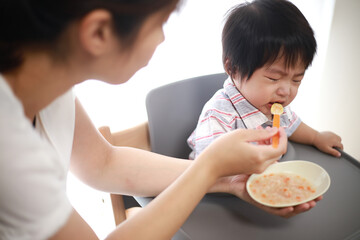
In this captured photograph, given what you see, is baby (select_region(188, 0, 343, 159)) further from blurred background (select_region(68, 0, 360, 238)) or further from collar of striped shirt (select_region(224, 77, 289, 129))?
blurred background (select_region(68, 0, 360, 238))

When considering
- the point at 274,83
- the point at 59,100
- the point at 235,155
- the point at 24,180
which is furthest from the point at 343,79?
the point at 24,180

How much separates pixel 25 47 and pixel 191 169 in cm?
38

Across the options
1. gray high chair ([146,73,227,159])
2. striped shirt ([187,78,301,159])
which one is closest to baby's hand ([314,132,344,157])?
→ striped shirt ([187,78,301,159])

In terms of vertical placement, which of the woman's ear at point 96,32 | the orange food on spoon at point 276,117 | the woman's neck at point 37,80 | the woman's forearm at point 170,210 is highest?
the woman's ear at point 96,32

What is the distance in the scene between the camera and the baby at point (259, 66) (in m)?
0.86

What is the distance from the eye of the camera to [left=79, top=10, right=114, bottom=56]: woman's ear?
1.21ft

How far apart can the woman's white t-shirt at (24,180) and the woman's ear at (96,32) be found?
12 centimetres

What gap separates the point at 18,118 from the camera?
1.22 feet

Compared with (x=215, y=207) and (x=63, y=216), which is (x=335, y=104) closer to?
(x=215, y=207)

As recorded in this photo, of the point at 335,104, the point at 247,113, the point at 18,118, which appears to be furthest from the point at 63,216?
the point at 335,104

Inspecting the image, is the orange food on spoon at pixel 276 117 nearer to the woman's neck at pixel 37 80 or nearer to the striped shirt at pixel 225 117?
the striped shirt at pixel 225 117

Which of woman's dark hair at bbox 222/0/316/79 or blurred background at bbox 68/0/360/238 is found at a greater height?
woman's dark hair at bbox 222/0/316/79

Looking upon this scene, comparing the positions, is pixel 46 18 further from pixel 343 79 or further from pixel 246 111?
pixel 343 79

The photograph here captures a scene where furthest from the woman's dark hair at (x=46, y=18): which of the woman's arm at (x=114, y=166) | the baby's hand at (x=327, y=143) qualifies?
the baby's hand at (x=327, y=143)
